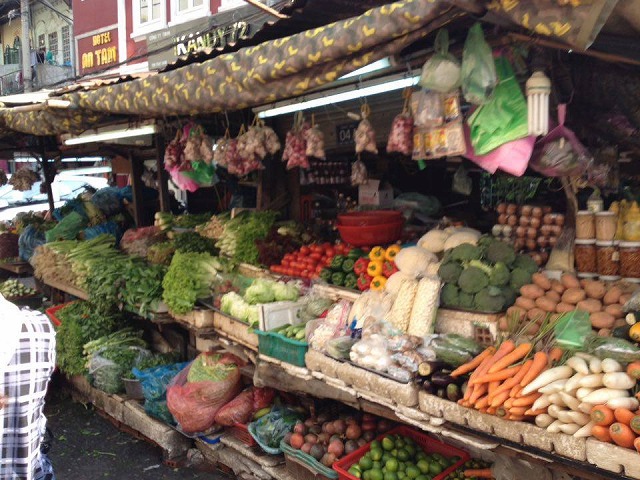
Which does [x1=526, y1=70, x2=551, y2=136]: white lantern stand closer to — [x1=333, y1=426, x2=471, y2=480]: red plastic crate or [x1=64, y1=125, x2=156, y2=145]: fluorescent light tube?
[x1=333, y1=426, x2=471, y2=480]: red plastic crate

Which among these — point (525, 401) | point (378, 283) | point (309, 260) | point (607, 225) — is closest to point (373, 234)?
point (378, 283)

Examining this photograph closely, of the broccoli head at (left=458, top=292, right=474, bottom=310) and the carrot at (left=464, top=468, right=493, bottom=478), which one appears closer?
the carrot at (left=464, top=468, right=493, bottom=478)

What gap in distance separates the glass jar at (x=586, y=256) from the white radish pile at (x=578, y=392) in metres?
1.05

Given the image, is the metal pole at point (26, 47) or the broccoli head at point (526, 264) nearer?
the broccoli head at point (526, 264)

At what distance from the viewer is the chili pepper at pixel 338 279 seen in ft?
16.3

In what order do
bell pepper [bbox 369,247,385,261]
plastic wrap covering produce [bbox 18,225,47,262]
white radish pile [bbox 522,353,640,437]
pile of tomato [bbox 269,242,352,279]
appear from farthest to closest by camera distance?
plastic wrap covering produce [bbox 18,225,47,262]
pile of tomato [bbox 269,242,352,279]
bell pepper [bbox 369,247,385,261]
white radish pile [bbox 522,353,640,437]

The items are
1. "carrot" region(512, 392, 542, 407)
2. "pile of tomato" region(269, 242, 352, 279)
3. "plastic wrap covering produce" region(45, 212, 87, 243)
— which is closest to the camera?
"carrot" region(512, 392, 542, 407)

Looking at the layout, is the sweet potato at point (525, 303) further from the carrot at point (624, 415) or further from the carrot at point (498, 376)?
the carrot at point (624, 415)

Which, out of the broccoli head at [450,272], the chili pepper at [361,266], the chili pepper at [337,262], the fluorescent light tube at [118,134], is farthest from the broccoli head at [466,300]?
the fluorescent light tube at [118,134]

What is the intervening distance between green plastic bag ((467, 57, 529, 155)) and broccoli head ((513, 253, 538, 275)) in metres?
1.04

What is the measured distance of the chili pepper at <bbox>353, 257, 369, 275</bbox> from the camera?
4.77 metres

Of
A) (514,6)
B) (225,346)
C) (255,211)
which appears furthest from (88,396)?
(514,6)

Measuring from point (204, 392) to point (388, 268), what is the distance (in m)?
2.21

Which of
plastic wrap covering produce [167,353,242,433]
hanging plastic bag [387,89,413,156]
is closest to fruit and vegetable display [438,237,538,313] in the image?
hanging plastic bag [387,89,413,156]
